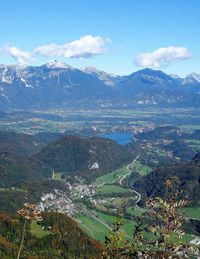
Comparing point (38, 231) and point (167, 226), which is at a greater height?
point (167, 226)

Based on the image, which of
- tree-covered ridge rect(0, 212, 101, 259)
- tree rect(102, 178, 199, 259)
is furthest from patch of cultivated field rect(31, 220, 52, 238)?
tree rect(102, 178, 199, 259)

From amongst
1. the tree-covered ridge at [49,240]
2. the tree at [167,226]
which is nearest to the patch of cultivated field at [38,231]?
the tree-covered ridge at [49,240]

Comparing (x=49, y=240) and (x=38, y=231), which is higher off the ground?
(x=38, y=231)

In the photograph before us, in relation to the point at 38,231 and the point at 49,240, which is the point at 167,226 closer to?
the point at 49,240

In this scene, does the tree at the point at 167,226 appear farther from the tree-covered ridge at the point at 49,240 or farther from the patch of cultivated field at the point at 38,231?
the patch of cultivated field at the point at 38,231

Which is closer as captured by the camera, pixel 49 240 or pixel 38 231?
pixel 49 240

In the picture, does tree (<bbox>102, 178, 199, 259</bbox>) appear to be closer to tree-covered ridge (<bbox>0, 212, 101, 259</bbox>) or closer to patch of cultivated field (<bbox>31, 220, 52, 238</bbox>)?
tree-covered ridge (<bbox>0, 212, 101, 259</bbox>)

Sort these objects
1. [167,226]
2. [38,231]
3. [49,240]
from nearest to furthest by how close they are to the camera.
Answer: [167,226], [49,240], [38,231]

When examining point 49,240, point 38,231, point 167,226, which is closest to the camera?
point 167,226

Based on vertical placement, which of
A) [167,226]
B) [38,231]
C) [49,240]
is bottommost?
[49,240]

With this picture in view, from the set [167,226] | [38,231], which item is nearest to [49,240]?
[38,231]

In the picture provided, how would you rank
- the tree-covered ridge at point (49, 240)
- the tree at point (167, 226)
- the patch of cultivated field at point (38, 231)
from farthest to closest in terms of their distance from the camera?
the patch of cultivated field at point (38, 231)
the tree-covered ridge at point (49, 240)
the tree at point (167, 226)

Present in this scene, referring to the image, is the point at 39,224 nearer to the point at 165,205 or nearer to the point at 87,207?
the point at 87,207

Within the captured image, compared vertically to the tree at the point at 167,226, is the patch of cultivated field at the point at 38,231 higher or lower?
lower
